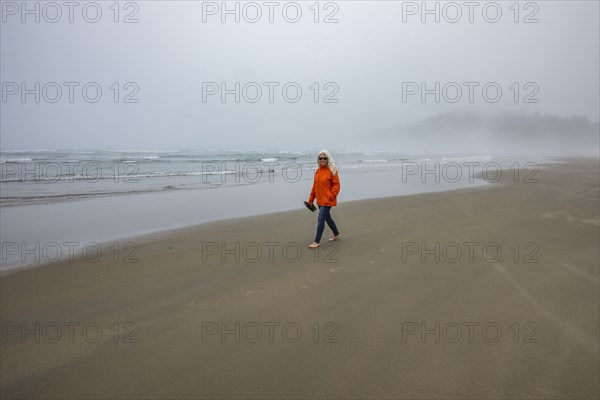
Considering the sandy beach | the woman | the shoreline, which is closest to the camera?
the sandy beach

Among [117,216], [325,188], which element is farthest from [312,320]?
[117,216]

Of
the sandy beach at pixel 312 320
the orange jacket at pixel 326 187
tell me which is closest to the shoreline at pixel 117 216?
the sandy beach at pixel 312 320

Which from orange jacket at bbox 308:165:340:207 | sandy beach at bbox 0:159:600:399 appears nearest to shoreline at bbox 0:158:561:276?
sandy beach at bbox 0:159:600:399

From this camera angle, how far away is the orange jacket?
584 cm

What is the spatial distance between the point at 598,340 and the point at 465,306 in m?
1.06

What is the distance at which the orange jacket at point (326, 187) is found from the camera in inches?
230

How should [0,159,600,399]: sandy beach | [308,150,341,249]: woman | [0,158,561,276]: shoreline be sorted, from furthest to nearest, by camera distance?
[308,150,341,249]: woman → [0,158,561,276]: shoreline → [0,159,600,399]: sandy beach

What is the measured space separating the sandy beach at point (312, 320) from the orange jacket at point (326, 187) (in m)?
0.88

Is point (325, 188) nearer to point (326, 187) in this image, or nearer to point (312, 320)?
point (326, 187)

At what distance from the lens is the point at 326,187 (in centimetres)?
588

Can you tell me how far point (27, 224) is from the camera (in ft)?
23.6

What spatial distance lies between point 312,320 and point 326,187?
3091 millimetres

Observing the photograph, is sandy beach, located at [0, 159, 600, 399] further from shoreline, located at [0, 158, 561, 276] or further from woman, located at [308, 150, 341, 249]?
shoreline, located at [0, 158, 561, 276]

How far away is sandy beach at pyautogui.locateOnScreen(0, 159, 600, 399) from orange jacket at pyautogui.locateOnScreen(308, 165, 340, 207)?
2.89ft
